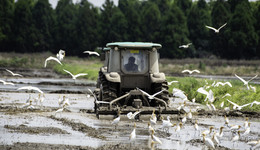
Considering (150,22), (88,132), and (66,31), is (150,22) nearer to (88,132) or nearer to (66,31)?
(66,31)

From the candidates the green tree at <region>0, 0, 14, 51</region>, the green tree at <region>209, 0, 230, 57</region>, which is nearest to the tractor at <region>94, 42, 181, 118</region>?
the green tree at <region>209, 0, 230, 57</region>

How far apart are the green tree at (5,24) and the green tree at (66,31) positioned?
8911 mm

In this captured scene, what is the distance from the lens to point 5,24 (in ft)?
302

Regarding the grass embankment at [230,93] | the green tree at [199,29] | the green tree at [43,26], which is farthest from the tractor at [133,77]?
the green tree at [43,26]

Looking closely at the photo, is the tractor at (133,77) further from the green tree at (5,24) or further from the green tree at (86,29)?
the green tree at (5,24)

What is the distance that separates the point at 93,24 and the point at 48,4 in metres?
13.0

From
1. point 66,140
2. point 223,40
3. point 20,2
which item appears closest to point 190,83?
point 66,140

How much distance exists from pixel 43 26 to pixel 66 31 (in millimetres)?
6052

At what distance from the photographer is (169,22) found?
7538cm

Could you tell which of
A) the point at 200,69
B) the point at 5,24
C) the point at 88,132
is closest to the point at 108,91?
the point at 88,132

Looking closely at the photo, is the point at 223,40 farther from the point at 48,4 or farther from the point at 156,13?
the point at 48,4

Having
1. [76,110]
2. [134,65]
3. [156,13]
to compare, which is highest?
[156,13]

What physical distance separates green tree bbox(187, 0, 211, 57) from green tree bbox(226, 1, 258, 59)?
1015cm

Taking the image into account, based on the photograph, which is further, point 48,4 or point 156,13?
point 48,4
